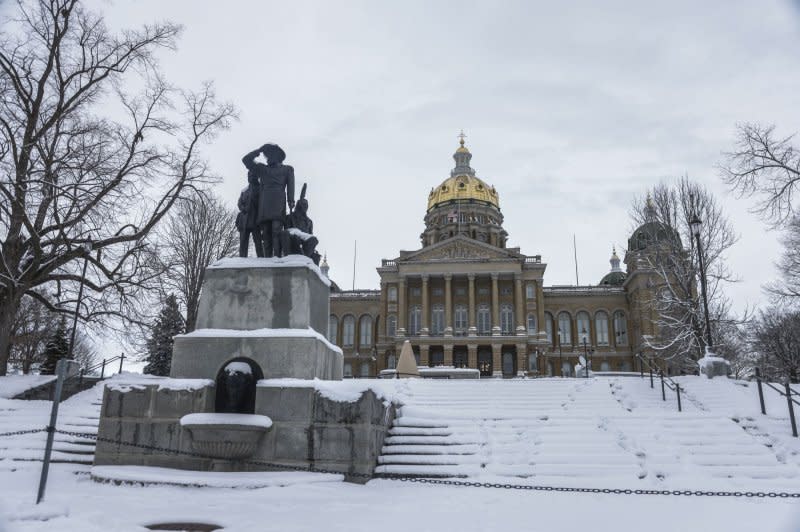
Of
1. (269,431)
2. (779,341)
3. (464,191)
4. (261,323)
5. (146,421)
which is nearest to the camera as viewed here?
(269,431)

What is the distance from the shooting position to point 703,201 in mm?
27078

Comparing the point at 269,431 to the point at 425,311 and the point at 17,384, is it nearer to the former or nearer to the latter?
the point at 17,384

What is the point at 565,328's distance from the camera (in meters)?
63.2

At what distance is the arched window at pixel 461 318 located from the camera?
194 ft

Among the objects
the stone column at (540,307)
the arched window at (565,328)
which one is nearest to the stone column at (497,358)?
the stone column at (540,307)

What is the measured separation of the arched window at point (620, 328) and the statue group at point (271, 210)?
58.1 m

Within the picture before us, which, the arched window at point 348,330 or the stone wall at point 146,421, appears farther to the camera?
the arched window at point 348,330

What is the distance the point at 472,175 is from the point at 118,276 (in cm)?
6725

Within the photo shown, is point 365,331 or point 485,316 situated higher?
point 485,316

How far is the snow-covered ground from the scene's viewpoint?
543cm

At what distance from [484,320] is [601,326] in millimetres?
13846

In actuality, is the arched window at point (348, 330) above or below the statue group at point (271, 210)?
above

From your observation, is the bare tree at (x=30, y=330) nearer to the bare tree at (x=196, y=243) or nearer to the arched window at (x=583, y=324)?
the bare tree at (x=196, y=243)

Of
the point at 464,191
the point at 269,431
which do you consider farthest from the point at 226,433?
the point at 464,191
